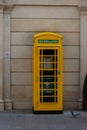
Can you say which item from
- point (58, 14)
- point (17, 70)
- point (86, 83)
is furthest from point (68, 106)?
point (58, 14)

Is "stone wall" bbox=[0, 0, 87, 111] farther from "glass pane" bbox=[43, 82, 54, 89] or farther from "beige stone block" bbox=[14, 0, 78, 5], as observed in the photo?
"glass pane" bbox=[43, 82, 54, 89]

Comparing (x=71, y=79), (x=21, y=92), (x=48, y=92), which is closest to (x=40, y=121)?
(x=48, y=92)

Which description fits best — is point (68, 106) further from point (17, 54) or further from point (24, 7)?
point (24, 7)

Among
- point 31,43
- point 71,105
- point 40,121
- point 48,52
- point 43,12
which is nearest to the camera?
point 40,121

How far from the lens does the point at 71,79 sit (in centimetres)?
1308

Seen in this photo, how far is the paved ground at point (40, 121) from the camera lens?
34.1ft

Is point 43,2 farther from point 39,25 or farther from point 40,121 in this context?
point 40,121

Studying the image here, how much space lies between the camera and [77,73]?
13.1m

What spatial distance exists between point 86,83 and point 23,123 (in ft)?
9.21

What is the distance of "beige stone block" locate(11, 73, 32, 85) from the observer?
12945 millimetres

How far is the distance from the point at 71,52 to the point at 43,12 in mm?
1484

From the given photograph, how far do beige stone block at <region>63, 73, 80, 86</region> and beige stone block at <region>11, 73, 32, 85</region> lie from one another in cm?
107

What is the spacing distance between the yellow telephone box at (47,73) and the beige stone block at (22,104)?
853 mm

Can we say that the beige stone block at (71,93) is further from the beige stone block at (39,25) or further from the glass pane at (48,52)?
the beige stone block at (39,25)
